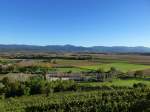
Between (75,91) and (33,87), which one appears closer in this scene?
(75,91)

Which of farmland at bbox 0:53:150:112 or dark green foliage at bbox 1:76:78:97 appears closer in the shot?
farmland at bbox 0:53:150:112

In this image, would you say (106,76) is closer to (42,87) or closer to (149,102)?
(42,87)

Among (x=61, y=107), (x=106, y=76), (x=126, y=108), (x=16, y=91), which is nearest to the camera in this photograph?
(x=126, y=108)

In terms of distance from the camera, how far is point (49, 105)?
47.6 metres

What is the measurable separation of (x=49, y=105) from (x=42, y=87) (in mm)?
30009

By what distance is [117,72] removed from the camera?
103750 mm

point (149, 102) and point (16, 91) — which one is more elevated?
point (149, 102)

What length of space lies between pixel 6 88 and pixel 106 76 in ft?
113

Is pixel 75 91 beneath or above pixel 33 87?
beneath

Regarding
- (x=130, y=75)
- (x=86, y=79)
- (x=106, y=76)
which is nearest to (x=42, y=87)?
(x=86, y=79)

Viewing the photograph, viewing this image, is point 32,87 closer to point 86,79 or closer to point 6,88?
point 6,88

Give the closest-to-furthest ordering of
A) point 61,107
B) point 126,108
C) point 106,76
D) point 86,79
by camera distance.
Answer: point 126,108 < point 61,107 < point 86,79 < point 106,76

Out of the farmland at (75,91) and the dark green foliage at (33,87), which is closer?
the farmland at (75,91)

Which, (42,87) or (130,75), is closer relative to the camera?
(42,87)
